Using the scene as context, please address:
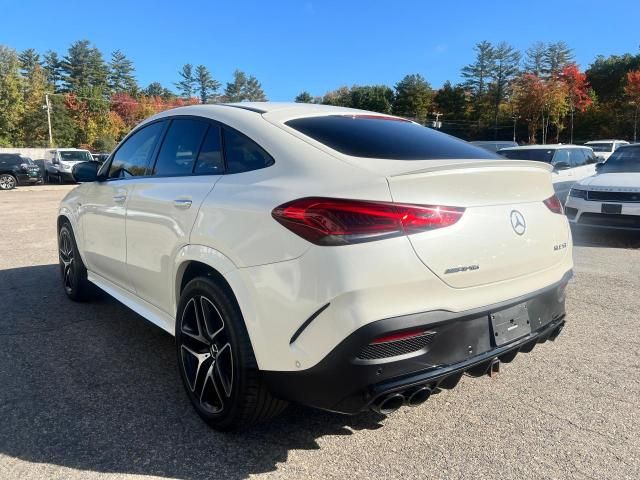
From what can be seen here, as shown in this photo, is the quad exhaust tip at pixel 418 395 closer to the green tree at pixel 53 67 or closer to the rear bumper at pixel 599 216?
the rear bumper at pixel 599 216

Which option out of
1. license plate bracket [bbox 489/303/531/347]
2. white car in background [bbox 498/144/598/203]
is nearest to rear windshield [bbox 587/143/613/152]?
white car in background [bbox 498/144/598/203]

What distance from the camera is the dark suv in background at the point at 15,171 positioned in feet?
75.4

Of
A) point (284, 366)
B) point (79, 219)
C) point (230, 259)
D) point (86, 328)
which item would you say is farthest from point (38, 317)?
point (284, 366)

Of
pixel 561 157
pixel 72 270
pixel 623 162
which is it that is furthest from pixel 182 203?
pixel 561 157

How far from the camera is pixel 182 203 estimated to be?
274cm

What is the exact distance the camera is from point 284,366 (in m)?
2.10

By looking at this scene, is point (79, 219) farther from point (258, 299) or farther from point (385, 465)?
point (385, 465)

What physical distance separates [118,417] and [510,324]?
2.03m

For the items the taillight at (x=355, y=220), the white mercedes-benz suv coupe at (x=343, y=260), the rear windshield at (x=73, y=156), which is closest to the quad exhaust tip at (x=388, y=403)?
the white mercedes-benz suv coupe at (x=343, y=260)

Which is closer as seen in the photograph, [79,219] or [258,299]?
[258,299]

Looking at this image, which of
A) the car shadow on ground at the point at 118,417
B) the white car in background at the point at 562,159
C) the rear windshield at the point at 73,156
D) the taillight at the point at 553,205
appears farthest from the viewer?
the rear windshield at the point at 73,156

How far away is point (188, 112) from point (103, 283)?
1.67 metres

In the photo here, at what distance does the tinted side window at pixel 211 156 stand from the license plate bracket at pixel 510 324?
1.52 meters

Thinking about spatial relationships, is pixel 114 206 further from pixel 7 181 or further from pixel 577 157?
pixel 7 181
